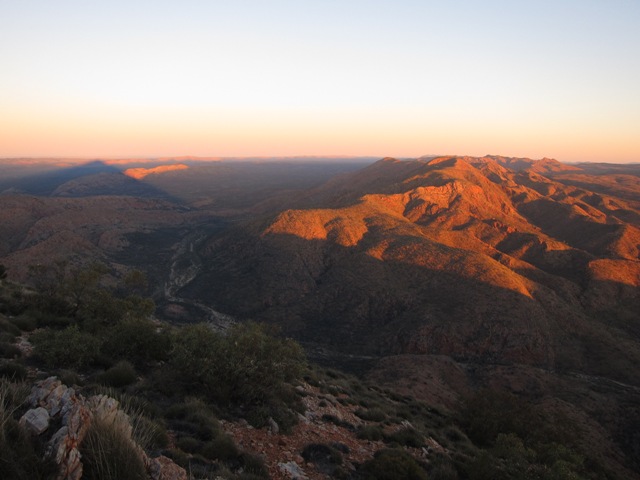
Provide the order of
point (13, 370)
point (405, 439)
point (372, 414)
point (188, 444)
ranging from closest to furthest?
1. point (188, 444)
2. point (13, 370)
3. point (405, 439)
4. point (372, 414)

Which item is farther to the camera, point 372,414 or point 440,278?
point 440,278

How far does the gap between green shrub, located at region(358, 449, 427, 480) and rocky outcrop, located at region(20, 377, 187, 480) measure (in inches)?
221

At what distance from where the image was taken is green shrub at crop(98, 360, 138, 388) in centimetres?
990

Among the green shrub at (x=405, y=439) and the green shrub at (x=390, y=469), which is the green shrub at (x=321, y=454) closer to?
the green shrub at (x=390, y=469)

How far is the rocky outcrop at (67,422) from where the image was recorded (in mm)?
4176

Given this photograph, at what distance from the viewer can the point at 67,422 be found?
453 cm

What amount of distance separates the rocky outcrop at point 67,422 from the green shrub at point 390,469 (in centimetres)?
560

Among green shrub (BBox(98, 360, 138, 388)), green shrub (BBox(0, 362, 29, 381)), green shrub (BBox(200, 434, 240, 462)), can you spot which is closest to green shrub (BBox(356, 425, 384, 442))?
green shrub (BBox(200, 434, 240, 462))

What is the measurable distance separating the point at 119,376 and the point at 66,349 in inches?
64.5

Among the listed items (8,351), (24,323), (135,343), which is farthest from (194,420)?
(24,323)

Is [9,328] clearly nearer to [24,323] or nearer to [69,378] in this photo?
[24,323]

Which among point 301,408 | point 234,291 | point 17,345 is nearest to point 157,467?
point 301,408

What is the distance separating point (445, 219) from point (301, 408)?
66.1m

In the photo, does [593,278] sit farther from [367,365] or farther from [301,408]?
[301,408]
